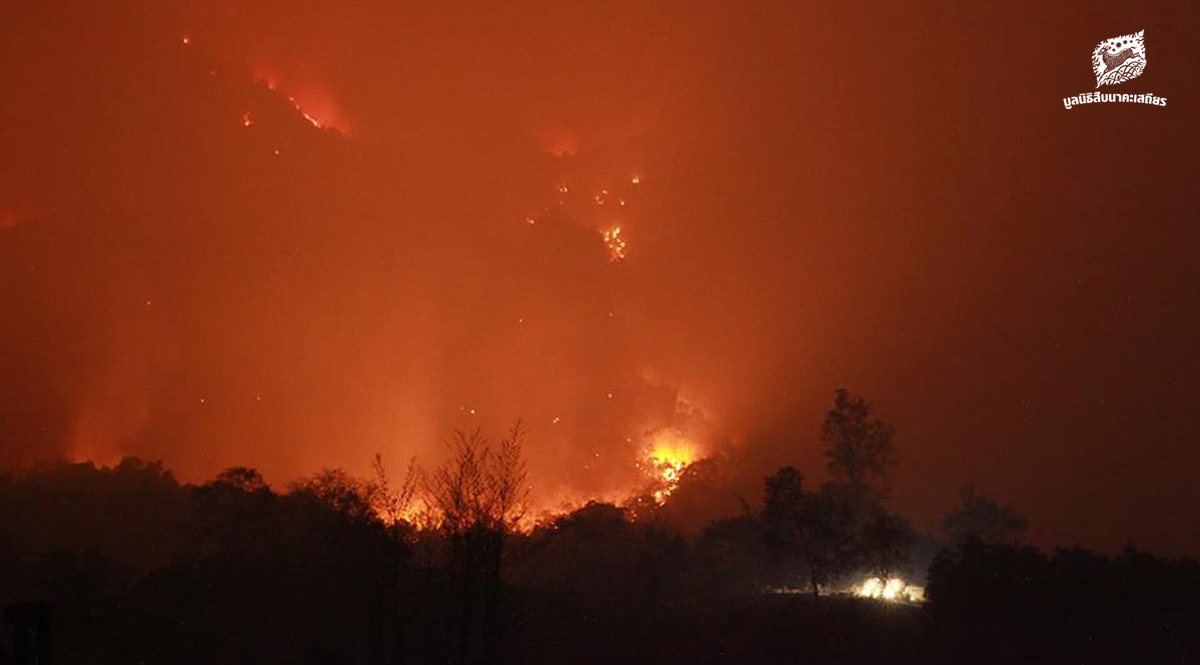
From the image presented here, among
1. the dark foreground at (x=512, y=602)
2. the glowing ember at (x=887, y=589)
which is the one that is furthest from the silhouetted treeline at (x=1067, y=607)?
the glowing ember at (x=887, y=589)

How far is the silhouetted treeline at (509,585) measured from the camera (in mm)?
30781

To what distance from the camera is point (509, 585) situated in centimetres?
3634

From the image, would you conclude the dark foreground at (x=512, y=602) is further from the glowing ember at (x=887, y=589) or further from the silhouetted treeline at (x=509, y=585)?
the glowing ember at (x=887, y=589)

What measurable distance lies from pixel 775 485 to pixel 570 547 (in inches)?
470

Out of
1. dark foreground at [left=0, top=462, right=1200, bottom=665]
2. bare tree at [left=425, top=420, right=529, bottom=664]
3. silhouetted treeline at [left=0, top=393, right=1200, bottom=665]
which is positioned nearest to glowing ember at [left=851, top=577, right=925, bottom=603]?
silhouetted treeline at [left=0, top=393, right=1200, bottom=665]

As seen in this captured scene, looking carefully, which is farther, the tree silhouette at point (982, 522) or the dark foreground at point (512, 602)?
the tree silhouette at point (982, 522)

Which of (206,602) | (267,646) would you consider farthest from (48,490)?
(267,646)

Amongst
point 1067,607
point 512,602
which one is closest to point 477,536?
point 512,602

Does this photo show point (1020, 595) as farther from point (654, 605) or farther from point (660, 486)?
point (660, 486)

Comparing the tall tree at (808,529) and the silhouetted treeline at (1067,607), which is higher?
the tall tree at (808,529)

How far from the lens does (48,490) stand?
6712 centimetres

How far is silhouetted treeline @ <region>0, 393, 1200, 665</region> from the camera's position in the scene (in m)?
30.8

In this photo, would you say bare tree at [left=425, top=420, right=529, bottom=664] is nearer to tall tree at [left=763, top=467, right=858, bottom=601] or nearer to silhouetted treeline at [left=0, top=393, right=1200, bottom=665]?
silhouetted treeline at [left=0, top=393, right=1200, bottom=665]

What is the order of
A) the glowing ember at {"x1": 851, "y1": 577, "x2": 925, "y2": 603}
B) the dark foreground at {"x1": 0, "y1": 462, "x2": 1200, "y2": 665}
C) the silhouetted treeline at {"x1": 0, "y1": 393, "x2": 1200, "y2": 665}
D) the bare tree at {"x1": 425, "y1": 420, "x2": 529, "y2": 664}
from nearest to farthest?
the bare tree at {"x1": 425, "y1": 420, "x2": 529, "y2": 664} → the silhouetted treeline at {"x1": 0, "y1": 393, "x2": 1200, "y2": 665} → the dark foreground at {"x1": 0, "y1": 462, "x2": 1200, "y2": 665} → the glowing ember at {"x1": 851, "y1": 577, "x2": 925, "y2": 603}
